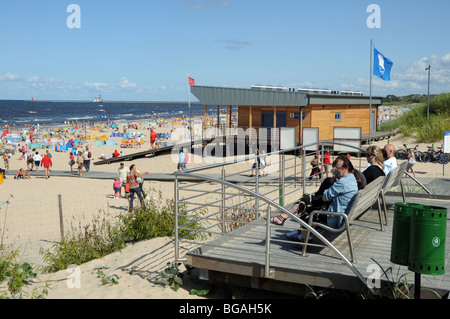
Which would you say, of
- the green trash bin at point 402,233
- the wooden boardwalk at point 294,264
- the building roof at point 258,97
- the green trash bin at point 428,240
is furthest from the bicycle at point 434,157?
the green trash bin at point 428,240

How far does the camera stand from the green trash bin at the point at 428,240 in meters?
4.09

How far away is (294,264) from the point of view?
5.41 m

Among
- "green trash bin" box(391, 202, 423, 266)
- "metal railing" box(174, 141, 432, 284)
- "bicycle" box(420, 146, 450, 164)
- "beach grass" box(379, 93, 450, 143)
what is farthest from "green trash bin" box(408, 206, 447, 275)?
"beach grass" box(379, 93, 450, 143)

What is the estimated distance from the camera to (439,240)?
13.5 ft

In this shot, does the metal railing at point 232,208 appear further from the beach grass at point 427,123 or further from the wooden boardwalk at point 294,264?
the beach grass at point 427,123

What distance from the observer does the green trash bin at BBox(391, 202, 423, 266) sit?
13.9 feet

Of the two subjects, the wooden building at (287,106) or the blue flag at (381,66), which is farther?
the wooden building at (287,106)

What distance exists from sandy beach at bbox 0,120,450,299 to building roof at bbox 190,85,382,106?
4.34 m

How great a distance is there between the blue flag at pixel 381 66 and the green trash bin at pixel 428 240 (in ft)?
46.6

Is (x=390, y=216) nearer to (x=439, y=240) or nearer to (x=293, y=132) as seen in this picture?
(x=439, y=240)

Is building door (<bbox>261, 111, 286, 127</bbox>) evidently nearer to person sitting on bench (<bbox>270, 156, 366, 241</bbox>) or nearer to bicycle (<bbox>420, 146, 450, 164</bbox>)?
bicycle (<bbox>420, 146, 450, 164</bbox>)

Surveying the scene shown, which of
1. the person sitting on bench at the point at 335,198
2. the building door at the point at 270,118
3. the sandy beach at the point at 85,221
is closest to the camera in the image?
the person sitting on bench at the point at 335,198

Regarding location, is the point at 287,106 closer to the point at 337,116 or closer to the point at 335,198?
the point at 337,116

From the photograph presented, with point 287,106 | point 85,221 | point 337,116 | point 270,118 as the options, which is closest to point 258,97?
point 287,106
